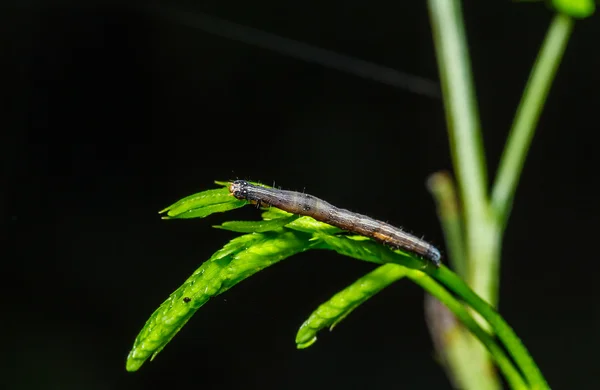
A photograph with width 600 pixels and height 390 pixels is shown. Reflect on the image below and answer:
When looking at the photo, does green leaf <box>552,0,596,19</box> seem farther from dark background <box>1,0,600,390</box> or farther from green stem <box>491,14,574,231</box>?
dark background <box>1,0,600,390</box>

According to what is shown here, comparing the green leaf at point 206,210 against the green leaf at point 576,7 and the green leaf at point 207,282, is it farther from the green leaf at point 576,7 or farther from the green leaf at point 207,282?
the green leaf at point 576,7

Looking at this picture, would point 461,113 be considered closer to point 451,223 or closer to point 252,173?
point 451,223

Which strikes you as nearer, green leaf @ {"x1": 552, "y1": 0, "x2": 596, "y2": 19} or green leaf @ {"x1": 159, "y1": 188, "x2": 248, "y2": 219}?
green leaf @ {"x1": 159, "y1": 188, "x2": 248, "y2": 219}

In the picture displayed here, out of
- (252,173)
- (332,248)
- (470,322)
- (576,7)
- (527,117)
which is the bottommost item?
(252,173)

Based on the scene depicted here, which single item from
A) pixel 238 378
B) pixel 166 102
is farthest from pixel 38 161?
pixel 238 378

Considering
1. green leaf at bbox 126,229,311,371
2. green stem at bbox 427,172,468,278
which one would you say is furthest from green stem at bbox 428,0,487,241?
green leaf at bbox 126,229,311,371

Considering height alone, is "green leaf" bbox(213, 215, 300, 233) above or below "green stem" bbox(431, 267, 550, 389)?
above

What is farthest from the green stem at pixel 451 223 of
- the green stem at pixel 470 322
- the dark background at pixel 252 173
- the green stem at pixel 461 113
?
the dark background at pixel 252 173

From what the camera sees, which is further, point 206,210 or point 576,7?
point 576,7

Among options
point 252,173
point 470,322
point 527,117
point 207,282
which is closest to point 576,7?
point 527,117
